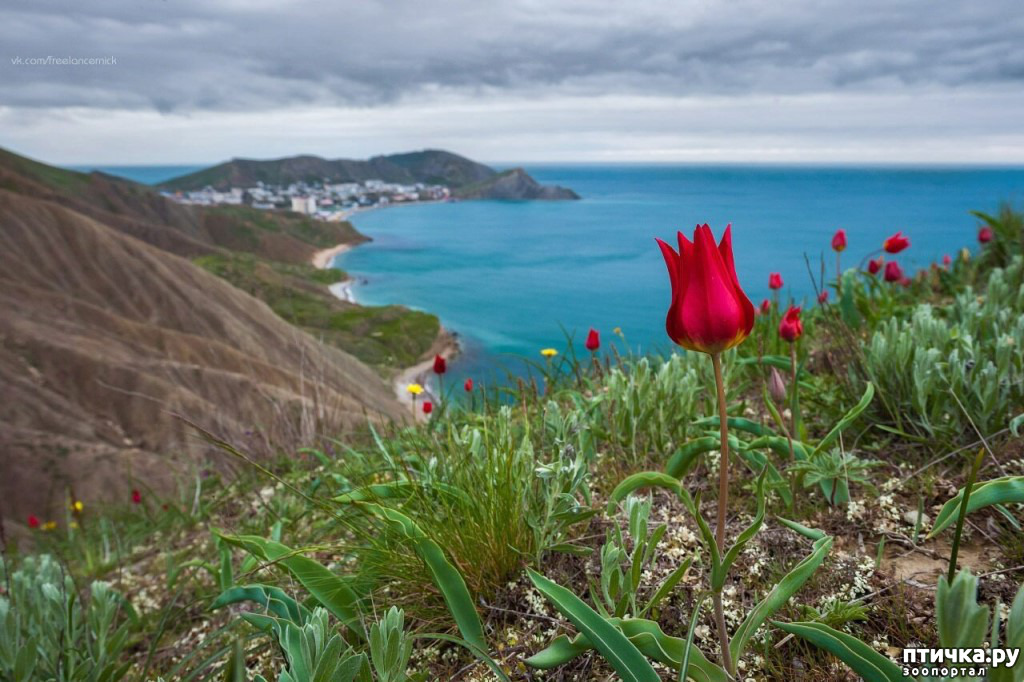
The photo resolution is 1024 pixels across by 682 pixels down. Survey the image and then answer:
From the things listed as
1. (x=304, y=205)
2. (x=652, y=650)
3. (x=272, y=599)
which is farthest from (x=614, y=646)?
(x=304, y=205)

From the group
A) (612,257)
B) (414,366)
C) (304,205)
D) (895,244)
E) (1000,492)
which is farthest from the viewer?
(304,205)

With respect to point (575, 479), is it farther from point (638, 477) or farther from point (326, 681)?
point (326, 681)

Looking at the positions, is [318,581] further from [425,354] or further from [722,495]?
[425,354]

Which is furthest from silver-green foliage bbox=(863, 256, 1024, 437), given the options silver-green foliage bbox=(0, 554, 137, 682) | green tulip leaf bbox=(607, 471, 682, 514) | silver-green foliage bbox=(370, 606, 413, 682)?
silver-green foliage bbox=(0, 554, 137, 682)

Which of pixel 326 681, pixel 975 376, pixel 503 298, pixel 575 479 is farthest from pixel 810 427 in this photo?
pixel 503 298

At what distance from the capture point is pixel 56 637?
2863mm

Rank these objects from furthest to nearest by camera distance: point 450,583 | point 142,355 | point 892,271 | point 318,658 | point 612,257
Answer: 1. point 612,257
2. point 142,355
3. point 892,271
4. point 450,583
5. point 318,658

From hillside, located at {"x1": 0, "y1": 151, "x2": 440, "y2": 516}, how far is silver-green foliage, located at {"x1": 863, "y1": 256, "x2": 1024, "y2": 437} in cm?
254

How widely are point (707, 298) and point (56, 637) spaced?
290 centimetres

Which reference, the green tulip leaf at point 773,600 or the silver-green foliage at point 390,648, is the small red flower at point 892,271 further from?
the silver-green foliage at point 390,648

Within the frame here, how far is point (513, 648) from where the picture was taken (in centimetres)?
219

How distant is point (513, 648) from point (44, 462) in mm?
34640

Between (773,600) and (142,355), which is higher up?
(773,600)

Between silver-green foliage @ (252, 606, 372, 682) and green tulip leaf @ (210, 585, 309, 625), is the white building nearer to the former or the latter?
green tulip leaf @ (210, 585, 309, 625)
